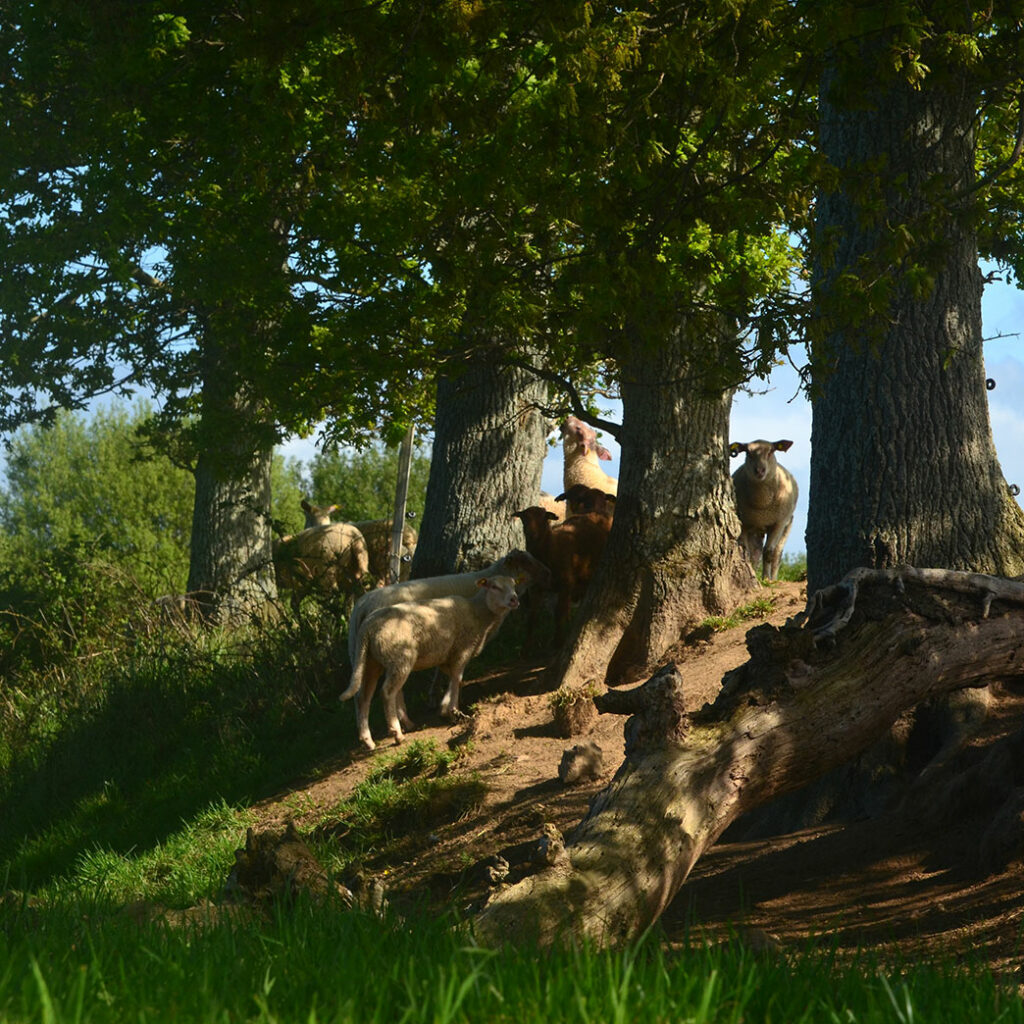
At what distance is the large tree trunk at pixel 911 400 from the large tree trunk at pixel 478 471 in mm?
6594

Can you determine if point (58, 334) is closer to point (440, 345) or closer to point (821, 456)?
point (440, 345)

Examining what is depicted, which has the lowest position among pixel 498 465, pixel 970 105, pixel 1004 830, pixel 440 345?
pixel 1004 830

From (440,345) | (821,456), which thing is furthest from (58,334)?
(821,456)

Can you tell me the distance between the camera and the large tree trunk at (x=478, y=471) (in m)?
15.4

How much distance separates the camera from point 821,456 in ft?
30.2

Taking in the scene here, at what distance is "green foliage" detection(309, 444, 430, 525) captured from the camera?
52031 mm

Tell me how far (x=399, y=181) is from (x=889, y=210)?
599 centimetres

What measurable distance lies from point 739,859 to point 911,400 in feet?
11.2

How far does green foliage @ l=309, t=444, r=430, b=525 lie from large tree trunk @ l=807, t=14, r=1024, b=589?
140 feet

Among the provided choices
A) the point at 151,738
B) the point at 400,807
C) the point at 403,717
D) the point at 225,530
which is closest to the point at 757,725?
the point at 400,807

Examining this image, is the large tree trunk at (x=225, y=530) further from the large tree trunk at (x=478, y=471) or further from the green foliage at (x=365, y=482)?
the green foliage at (x=365, y=482)

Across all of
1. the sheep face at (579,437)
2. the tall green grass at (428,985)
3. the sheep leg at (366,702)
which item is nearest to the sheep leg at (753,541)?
the sheep face at (579,437)

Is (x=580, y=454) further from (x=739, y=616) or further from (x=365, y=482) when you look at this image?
(x=365, y=482)

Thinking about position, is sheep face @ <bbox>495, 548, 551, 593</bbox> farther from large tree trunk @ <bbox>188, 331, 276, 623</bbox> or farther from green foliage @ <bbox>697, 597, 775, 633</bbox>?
large tree trunk @ <bbox>188, 331, 276, 623</bbox>
